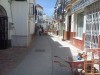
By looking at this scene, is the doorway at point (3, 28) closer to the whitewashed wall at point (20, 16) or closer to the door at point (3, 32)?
→ the door at point (3, 32)

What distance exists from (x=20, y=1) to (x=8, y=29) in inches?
91.5

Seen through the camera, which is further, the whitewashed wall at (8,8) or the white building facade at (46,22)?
the white building facade at (46,22)

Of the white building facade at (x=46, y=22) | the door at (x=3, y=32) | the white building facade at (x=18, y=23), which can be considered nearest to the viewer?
the door at (x=3, y=32)

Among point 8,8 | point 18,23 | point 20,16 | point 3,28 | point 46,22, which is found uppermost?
point 46,22

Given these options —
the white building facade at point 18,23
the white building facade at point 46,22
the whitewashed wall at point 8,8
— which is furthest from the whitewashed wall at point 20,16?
the white building facade at point 46,22

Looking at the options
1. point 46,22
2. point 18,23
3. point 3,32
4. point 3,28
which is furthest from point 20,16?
point 46,22

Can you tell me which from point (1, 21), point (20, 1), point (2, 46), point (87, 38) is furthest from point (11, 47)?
point (87, 38)

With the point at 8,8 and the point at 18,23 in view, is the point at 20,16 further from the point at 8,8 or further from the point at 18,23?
the point at 8,8

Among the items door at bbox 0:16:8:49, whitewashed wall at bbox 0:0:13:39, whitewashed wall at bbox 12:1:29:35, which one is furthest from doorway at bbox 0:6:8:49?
whitewashed wall at bbox 12:1:29:35

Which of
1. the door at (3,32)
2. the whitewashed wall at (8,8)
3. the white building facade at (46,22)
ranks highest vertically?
the white building facade at (46,22)

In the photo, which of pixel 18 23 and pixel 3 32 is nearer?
pixel 3 32

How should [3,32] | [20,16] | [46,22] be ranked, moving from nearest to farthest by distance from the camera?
[3,32]
[20,16]
[46,22]

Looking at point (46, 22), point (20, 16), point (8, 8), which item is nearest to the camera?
point (8, 8)

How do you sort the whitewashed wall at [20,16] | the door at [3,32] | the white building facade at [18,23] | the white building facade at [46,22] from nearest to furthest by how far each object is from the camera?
the door at [3,32] < the white building facade at [18,23] < the whitewashed wall at [20,16] < the white building facade at [46,22]
